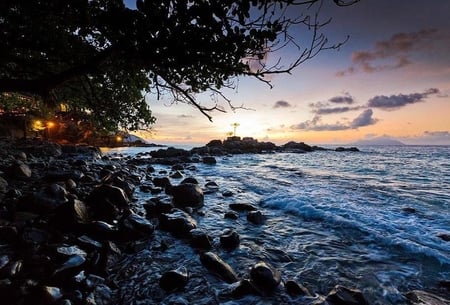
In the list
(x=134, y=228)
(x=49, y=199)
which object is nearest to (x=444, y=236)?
(x=134, y=228)

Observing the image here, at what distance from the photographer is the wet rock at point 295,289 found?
3.68 meters

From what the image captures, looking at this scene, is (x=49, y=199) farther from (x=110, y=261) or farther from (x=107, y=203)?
(x=110, y=261)

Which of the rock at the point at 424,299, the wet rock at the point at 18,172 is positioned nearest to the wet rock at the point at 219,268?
the rock at the point at 424,299

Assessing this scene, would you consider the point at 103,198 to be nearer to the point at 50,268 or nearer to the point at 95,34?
the point at 50,268

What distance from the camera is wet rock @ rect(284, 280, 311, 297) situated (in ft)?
12.1

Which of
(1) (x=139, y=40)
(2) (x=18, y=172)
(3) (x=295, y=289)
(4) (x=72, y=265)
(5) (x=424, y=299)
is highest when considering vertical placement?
(1) (x=139, y=40)

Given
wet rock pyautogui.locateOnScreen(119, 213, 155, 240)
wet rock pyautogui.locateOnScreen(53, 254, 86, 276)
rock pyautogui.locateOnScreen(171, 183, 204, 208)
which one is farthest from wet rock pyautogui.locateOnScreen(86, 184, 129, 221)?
wet rock pyautogui.locateOnScreen(53, 254, 86, 276)

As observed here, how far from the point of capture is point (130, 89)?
893cm

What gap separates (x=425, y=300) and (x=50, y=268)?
522 centimetres

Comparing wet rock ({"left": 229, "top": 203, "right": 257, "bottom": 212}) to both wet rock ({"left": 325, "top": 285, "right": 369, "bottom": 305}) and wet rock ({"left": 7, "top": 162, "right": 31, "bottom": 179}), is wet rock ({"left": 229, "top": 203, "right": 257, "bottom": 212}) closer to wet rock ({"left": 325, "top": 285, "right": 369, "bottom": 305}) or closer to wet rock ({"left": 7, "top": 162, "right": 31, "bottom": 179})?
wet rock ({"left": 325, "top": 285, "right": 369, "bottom": 305})

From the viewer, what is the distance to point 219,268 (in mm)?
4156

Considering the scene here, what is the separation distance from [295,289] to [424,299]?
1.81 m

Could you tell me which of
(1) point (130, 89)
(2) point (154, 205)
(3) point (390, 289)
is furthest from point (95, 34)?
(3) point (390, 289)

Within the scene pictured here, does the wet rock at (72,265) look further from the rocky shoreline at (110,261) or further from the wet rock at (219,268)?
the wet rock at (219,268)
